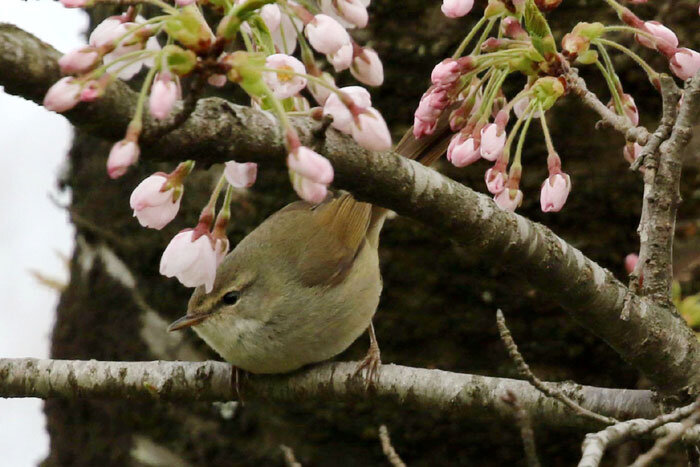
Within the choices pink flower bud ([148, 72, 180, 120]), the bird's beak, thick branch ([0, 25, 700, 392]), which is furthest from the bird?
pink flower bud ([148, 72, 180, 120])

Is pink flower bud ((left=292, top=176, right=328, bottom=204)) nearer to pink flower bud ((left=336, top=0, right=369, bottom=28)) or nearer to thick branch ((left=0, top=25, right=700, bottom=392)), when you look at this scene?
thick branch ((left=0, top=25, right=700, bottom=392))

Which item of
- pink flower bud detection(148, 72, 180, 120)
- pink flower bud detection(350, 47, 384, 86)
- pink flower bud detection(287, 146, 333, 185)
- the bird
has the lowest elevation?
the bird

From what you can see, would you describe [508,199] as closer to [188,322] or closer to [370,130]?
[370,130]

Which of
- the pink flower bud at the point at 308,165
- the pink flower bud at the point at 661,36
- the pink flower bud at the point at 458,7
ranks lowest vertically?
A: the pink flower bud at the point at 661,36

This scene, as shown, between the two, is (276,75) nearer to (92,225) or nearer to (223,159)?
(223,159)

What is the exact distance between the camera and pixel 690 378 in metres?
2.00

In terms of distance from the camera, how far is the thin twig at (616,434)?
119 centimetres

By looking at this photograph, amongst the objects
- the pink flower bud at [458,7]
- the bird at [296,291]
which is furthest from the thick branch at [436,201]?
the bird at [296,291]

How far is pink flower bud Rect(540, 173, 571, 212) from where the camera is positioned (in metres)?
1.92

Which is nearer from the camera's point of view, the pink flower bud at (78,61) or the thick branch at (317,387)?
the pink flower bud at (78,61)

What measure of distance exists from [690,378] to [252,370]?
1199mm

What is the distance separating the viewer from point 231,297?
282 cm

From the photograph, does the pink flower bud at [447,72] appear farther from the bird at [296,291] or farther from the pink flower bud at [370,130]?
the bird at [296,291]

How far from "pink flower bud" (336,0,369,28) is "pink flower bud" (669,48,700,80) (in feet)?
2.41
